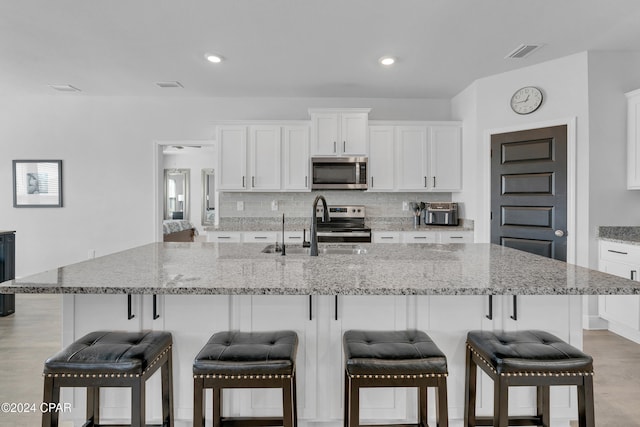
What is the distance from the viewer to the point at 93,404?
5.42 feet

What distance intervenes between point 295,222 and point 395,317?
3.18 metres

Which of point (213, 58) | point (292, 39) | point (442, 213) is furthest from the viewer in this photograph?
point (442, 213)

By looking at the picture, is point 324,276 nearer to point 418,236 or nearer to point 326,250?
point 326,250

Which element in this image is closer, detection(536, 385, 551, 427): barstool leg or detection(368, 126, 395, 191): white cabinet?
detection(536, 385, 551, 427): barstool leg

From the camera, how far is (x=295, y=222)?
4.76 meters

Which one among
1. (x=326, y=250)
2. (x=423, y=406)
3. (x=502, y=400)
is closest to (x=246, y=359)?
(x=423, y=406)

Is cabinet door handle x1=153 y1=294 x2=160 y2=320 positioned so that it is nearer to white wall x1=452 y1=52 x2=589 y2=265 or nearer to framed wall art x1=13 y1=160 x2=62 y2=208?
white wall x1=452 y1=52 x2=589 y2=265

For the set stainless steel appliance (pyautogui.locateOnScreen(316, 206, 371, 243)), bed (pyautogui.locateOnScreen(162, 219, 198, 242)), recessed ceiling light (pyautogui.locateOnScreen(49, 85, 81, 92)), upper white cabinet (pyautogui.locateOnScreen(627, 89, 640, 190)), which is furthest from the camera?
bed (pyautogui.locateOnScreen(162, 219, 198, 242))

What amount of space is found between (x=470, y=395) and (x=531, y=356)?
0.38 m

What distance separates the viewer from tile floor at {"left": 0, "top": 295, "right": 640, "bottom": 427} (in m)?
2.02

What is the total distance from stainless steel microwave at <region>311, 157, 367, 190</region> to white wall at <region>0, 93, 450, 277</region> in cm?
84

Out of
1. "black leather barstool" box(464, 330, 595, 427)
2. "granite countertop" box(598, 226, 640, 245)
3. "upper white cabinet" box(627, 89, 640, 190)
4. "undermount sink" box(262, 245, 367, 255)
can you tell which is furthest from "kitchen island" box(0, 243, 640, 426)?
"upper white cabinet" box(627, 89, 640, 190)

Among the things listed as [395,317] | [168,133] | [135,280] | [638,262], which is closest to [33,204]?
[168,133]

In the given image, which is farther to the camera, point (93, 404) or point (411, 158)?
point (411, 158)
